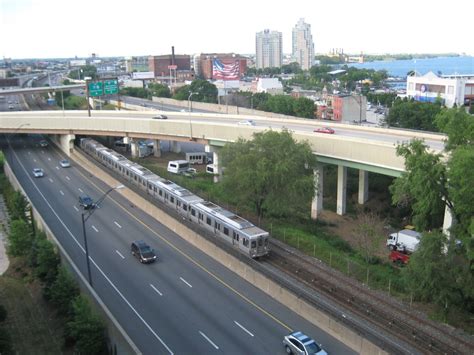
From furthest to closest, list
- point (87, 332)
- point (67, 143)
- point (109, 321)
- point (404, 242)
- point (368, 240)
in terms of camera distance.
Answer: point (67, 143), point (368, 240), point (404, 242), point (109, 321), point (87, 332)

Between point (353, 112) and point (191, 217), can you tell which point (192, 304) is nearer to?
point (191, 217)

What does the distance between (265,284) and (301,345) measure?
22.6ft

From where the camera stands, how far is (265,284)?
2781 cm

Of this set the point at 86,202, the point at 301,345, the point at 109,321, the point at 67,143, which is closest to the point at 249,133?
the point at 86,202

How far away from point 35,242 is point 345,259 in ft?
69.4

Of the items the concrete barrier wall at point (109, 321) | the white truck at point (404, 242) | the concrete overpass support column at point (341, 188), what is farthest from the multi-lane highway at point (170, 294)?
the concrete overpass support column at point (341, 188)

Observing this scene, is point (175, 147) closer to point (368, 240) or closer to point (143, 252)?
point (143, 252)

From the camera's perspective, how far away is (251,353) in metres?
22.2

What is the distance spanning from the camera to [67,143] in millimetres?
67875

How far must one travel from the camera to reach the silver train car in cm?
3102

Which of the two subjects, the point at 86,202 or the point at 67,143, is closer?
the point at 86,202

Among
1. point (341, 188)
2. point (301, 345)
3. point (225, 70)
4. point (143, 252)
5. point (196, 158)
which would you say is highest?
point (225, 70)

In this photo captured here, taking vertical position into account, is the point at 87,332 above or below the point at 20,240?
below

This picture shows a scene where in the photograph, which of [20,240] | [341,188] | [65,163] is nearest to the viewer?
[20,240]
